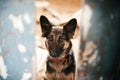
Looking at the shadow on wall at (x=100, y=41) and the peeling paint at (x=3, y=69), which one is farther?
the peeling paint at (x=3, y=69)

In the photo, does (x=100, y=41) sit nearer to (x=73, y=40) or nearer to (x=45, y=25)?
(x=73, y=40)

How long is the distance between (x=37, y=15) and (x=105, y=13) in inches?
15.0

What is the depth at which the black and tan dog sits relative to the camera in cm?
142

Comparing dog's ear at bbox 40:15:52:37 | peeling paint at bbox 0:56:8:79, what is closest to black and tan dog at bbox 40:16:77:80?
dog's ear at bbox 40:15:52:37

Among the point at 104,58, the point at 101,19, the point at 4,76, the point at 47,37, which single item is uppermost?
the point at 101,19

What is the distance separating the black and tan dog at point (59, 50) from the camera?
1424 mm

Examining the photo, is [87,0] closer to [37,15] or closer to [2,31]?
[37,15]

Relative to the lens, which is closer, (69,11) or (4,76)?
(69,11)

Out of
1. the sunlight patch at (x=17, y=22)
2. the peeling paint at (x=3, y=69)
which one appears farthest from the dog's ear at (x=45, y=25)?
the peeling paint at (x=3, y=69)

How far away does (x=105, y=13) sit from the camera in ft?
4.59

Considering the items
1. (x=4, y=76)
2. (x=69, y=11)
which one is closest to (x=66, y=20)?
(x=69, y=11)

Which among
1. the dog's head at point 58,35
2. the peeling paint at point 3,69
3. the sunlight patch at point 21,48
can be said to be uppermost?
the dog's head at point 58,35

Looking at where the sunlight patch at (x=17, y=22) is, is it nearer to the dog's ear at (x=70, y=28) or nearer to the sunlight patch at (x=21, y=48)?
the sunlight patch at (x=21, y=48)

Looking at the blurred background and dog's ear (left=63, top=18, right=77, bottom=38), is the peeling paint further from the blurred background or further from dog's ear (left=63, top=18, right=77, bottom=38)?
dog's ear (left=63, top=18, right=77, bottom=38)
